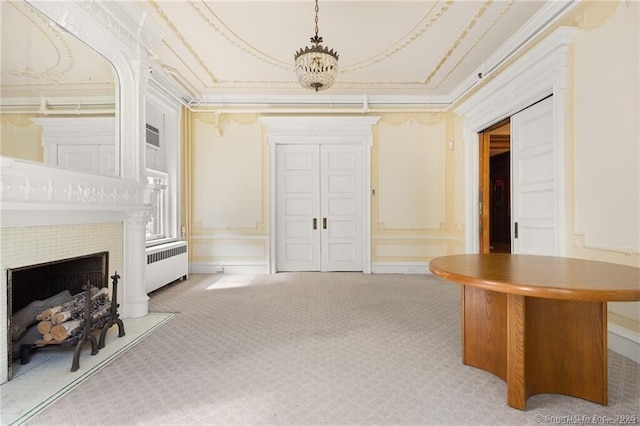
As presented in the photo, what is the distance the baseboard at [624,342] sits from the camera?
2090mm

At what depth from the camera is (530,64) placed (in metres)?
3.02

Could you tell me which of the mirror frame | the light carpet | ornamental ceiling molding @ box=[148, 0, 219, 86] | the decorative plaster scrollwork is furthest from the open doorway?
the light carpet

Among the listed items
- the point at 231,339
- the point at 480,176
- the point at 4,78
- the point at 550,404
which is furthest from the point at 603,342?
the point at 4,78

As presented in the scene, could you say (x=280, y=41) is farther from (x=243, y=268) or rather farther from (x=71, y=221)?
(x=243, y=268)

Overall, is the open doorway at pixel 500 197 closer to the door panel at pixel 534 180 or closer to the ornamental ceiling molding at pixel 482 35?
the ornamental ceiling molding at pixel 482 35

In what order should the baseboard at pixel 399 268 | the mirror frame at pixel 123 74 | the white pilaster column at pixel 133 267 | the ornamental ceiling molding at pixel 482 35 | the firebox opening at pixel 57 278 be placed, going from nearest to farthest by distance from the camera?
the firebox opening at pixel 57 278 < the mirror frame at pixel 123 74 < the ornamental ceiling molding at pixel 482 35 < the white pilaster column at pixel 133 267 < the baseboard at pixel 399 268

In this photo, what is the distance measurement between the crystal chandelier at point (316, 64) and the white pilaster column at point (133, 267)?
2.09 metres

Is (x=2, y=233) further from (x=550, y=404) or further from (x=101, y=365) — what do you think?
(x=550, y=404)

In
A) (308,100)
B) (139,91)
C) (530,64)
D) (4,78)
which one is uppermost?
(308,100)

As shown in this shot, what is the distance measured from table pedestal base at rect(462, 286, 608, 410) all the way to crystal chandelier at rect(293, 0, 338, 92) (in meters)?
2.10

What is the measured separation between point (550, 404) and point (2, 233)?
3.34 m

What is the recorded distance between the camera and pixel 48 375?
1.89m

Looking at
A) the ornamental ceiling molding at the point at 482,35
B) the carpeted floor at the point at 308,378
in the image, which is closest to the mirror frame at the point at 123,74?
the carpeted floor at the point at 308,378

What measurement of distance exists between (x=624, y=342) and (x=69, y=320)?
405cm
